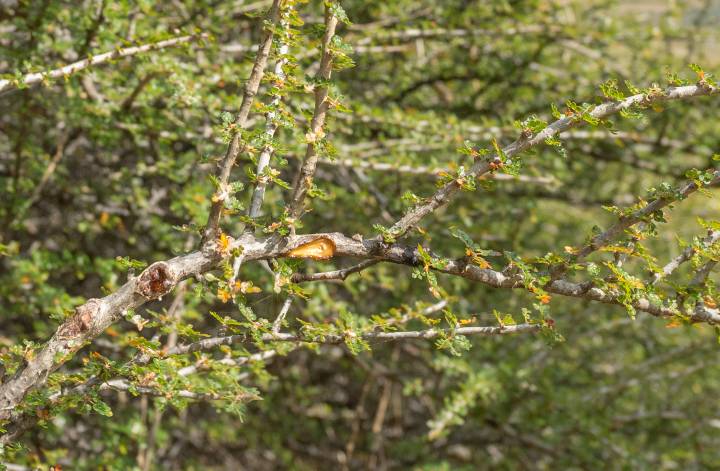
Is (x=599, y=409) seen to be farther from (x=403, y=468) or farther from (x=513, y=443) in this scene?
(x=403, y=468)

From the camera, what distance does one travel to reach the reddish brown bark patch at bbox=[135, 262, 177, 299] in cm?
157

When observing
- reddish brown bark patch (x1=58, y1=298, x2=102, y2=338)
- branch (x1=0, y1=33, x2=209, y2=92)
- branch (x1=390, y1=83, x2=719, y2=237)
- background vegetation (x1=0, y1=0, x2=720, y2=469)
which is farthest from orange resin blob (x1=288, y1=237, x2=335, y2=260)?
branch (x1=0, y1=33, x2=209, y2=92)

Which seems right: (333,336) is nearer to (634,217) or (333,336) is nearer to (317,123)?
(317,123)

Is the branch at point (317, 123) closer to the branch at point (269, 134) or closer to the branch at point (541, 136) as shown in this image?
the branch at point (269, 134)

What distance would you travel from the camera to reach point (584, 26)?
4289 millimetres

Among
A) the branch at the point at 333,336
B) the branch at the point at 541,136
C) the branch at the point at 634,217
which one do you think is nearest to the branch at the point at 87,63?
the branch at the point at 333,336

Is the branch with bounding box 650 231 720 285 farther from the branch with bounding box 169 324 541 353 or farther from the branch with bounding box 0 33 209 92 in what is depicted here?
the branch with bounding box 0 33 209 92

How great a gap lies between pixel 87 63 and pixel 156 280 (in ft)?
3.19

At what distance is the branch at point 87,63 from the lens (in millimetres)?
2080

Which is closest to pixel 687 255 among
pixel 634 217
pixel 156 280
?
pixel 634 217

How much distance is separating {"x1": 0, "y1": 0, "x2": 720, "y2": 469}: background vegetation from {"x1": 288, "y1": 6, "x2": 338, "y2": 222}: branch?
0.01 m

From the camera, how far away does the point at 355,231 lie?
3619 millimetres

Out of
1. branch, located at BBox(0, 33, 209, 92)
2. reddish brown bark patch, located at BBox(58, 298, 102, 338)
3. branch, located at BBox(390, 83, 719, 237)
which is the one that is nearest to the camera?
reddish brown bark patch, located at BBox(58, 298, 102, 338)

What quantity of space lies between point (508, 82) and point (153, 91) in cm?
219
